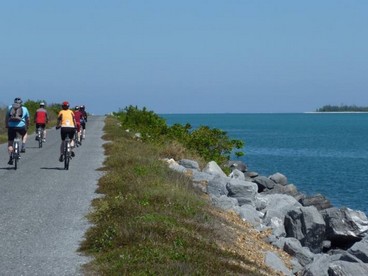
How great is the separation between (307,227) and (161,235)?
27.4ft

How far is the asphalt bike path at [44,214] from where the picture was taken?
10273 mm

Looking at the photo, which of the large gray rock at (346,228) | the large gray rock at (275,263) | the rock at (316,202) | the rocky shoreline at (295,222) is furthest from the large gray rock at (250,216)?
Result: the rock at (316,202)

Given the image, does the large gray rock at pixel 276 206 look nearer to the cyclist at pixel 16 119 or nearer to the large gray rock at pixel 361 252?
the large gray rock at pixel 361 252

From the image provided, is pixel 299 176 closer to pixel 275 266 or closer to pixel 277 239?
pixel 277 239

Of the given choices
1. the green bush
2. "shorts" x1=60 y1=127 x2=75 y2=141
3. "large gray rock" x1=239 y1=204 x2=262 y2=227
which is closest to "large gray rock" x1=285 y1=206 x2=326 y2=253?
"large gray rock" x1=239 y1=204 x2=262 y2=227

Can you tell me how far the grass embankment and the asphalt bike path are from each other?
314 mm

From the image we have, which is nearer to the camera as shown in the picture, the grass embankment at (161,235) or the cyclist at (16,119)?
the grass embankment at (161,235)

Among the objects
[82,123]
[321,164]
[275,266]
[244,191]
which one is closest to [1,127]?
[82,123]

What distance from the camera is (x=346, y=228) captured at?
20906mm

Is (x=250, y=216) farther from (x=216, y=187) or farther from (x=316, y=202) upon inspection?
(x=316, y=202)

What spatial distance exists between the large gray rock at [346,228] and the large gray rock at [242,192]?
6.98ft

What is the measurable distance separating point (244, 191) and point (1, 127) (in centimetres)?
3273

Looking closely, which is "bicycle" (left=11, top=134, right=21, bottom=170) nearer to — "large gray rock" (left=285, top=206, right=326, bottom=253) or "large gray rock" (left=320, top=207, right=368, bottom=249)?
"large gray rock" (left=285, top=206, right=326, bottom=253)

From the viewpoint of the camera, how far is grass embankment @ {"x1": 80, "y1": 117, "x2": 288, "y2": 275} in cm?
971
